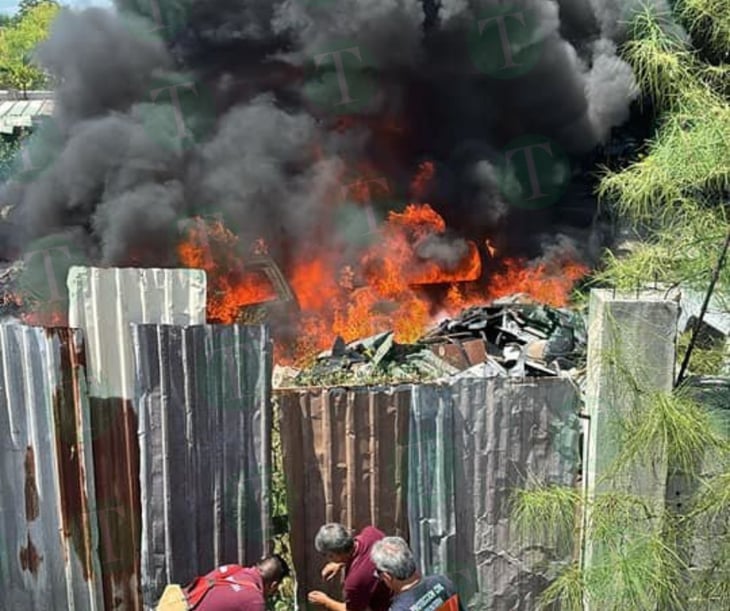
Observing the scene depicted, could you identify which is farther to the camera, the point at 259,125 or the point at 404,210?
the point at 404,210

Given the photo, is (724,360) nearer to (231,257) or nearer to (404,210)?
(231,257)

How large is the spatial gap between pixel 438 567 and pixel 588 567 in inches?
27.6

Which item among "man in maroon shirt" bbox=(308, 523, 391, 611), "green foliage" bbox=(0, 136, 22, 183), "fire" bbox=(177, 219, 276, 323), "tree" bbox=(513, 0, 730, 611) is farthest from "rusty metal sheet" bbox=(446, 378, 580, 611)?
"green foliage" bbox=(0, 136, 22, 183)

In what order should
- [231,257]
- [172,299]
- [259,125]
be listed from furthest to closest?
[259,125] → [231,257] → [172,299]

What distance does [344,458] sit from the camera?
366 centimetres

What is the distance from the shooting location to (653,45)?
3369 millimetres

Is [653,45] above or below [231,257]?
above

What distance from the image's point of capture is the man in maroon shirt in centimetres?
335

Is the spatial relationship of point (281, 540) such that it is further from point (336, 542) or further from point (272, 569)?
point (336, 542)

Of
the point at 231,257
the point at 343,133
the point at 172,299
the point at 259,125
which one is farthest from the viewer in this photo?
the point at 343,133

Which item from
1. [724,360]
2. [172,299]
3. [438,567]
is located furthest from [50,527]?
[724,360]

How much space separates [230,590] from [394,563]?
2.25ft

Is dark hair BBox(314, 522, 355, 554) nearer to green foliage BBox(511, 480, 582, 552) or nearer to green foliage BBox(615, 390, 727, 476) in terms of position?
green foliage BBox(511, 480, 582, 552)

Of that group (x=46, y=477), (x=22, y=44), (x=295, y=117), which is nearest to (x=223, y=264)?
(x=295, y=117)
